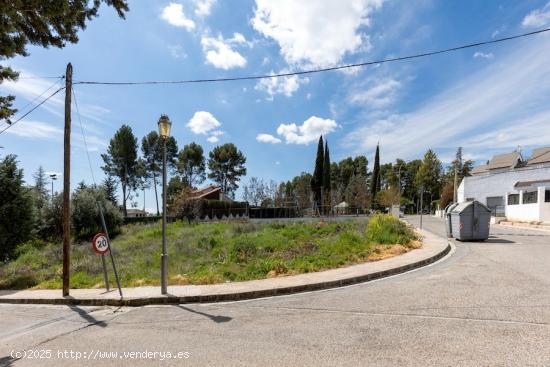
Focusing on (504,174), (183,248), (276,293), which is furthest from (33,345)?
(504,174)

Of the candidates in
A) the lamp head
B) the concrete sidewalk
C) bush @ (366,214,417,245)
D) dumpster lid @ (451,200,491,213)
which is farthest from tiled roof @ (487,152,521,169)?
the lamp head

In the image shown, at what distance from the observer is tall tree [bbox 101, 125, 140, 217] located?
6456 cm

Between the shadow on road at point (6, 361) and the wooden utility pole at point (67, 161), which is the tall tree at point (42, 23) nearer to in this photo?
the wooden utility pole at point (67, 161)

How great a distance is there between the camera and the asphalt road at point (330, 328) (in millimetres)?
4625

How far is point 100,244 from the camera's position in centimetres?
960

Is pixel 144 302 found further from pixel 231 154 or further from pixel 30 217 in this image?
pixel 231 154

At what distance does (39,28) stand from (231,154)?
6200cm

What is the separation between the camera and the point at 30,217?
18.7 meters

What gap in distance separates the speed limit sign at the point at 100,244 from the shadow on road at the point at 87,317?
1487 millimetres

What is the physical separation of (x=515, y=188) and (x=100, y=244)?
42666 millimetres

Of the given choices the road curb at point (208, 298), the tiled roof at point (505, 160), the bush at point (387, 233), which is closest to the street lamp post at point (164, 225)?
the road curb at point (208, 298)

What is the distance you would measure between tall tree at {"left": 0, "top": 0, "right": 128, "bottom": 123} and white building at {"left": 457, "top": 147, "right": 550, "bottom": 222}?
30135 mm

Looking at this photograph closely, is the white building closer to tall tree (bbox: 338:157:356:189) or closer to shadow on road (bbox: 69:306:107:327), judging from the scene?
shadow on road (bbox: 69:306:107:327)

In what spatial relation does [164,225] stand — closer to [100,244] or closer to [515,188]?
[100,244]
